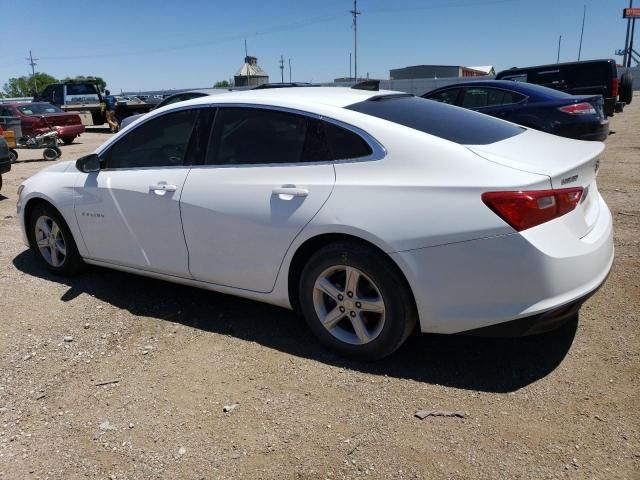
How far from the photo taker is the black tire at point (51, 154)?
1383cm

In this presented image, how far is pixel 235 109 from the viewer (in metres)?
3.64

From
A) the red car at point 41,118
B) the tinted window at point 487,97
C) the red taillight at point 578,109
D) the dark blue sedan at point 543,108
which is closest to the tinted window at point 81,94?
the red car at point 41,118

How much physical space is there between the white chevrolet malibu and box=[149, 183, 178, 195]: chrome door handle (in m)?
0.01

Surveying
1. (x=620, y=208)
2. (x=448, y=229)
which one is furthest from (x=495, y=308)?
(x=620, y=208)

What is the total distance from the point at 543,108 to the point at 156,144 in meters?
6.98

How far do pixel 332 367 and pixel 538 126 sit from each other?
7.12m

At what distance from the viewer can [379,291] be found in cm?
298

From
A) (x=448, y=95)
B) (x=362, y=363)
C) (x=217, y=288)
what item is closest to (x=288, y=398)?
(x=362, y=363)

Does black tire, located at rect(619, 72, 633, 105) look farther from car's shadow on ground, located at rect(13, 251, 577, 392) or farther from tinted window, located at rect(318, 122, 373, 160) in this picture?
tinted window, located at rect(318, 122, 373, 160)

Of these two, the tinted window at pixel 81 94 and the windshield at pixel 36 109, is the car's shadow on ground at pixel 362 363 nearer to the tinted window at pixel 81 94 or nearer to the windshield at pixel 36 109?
the windshield at pixel 36 109

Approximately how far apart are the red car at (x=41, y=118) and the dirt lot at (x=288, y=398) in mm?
14968

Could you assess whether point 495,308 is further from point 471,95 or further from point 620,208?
point 471,95

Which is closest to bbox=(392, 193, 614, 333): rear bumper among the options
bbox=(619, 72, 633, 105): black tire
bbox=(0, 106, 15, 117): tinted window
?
bbox=(0, 106, 15, 117): tinted window

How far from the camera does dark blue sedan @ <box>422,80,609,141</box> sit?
875 centimetres
